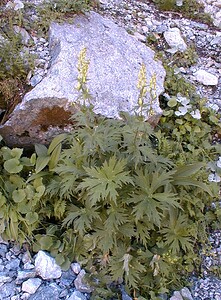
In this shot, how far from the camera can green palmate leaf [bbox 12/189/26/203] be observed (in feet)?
11.0

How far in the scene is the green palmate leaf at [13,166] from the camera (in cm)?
343

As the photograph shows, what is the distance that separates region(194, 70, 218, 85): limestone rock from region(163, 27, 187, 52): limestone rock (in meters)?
0.38

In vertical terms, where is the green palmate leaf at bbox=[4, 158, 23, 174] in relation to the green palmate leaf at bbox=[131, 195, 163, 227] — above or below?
below

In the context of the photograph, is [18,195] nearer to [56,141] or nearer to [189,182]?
[56,141]

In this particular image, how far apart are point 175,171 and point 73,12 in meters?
2.27

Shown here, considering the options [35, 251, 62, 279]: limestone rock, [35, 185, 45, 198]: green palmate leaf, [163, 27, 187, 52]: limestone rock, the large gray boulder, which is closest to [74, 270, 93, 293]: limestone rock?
[35, 251, 62, 279]: limestone rock

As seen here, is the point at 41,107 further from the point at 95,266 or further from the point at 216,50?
the point at 216,50

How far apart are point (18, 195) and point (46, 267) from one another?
62 cm

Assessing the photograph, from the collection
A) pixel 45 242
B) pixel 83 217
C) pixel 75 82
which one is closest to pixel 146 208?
pixel 83 217

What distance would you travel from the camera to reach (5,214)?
3.38 meters

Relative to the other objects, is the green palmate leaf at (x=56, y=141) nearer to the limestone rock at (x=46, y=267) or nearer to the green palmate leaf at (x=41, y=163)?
the green palmate leaf at (x=41, y=163)

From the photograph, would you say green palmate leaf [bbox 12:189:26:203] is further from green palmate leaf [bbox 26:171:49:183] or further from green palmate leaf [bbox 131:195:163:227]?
green palmate leaf [bbox 131:195:163:227]

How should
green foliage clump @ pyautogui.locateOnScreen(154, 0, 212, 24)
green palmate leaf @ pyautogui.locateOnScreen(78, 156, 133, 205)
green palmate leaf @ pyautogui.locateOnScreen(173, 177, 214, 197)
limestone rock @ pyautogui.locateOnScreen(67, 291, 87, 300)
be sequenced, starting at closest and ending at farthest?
green palmate leaf @ pyautogui.locateOnScreen(78, 156, 133, 205) → limestone rock @ pyautogui.locateOnScreen(67, 291, 87, 300) → green palmate leaf @ pyautogui.locateOnScreen(173, 177, 214, 197) → green foliage clump @ pyautogui.locateOnScreen(154, 0, 212, 24)

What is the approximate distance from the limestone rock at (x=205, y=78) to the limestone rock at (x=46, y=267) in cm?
261
